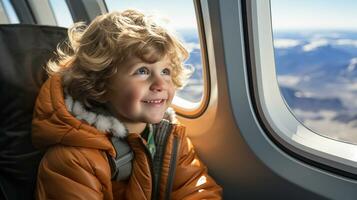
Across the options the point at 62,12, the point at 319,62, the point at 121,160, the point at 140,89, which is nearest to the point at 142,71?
the point at 140,89

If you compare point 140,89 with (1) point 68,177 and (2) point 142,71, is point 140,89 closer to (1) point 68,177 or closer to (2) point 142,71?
(2) point 142,71

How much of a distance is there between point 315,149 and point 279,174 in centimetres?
15

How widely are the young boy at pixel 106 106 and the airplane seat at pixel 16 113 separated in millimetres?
63

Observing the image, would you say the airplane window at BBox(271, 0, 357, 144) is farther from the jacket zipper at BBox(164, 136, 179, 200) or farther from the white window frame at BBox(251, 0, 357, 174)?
the jacket zipper at BBox(164, 136, 179, 200)

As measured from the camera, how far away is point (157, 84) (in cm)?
127

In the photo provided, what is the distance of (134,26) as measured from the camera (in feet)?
4.13

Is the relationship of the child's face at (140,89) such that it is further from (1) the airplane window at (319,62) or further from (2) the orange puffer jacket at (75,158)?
(1) the airplane window at (319,62)

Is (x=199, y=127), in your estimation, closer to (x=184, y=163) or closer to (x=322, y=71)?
(x=184, y=163)

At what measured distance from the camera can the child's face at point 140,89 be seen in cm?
126

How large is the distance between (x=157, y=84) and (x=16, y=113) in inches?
18.4

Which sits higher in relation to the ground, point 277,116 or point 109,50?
point 109,50

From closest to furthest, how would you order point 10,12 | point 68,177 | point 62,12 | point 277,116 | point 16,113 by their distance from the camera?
point 68,177, point 16,113, point 277,116, point 62,12, point 10,12

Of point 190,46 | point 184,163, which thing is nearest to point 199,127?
point 184,163

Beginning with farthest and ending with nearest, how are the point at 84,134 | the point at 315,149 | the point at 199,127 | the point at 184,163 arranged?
the point at 199,127 → the point at 184,163 → the point at 315,149 → the point at 84,134
